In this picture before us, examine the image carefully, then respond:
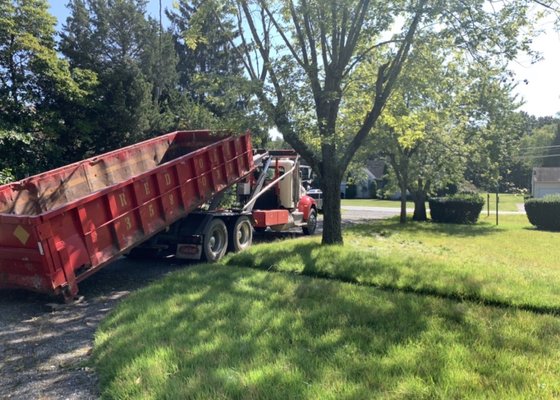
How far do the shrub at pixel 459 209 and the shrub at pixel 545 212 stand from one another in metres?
2.46

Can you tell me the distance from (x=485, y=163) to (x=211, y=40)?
16.0m

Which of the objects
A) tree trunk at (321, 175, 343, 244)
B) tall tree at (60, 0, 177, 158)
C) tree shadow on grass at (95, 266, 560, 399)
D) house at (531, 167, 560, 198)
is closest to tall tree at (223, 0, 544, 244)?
tree trunk at (321, 175, 343, 244)

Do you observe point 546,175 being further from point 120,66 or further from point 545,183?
point 120,66

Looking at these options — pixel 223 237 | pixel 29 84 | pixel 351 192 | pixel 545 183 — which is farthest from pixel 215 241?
pixel 351 192

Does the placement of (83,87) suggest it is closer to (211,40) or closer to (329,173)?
(211,40)

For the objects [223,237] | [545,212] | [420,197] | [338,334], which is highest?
[223,237]

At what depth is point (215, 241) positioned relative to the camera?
33.3ft

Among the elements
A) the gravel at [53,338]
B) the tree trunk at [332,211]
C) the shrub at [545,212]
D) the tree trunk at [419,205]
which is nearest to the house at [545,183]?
the shrub at [545,212]

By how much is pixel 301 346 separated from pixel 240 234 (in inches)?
267

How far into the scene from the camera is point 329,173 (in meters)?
10.1

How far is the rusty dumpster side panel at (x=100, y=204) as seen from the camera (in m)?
6.32

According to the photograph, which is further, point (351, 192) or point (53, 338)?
point (351, 192)

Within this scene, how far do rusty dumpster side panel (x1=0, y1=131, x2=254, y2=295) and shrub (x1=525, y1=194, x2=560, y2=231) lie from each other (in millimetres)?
16753

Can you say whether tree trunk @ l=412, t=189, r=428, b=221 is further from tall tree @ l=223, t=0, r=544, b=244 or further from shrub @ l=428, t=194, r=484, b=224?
tall tree @ l=223, t=0, r=544, b=244
